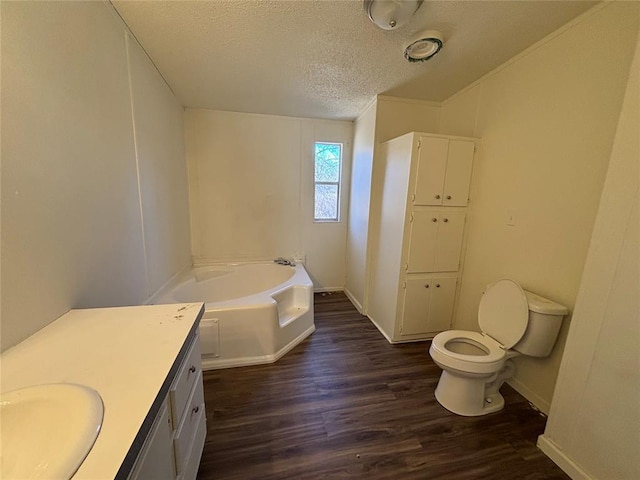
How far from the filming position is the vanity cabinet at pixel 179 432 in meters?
0.66

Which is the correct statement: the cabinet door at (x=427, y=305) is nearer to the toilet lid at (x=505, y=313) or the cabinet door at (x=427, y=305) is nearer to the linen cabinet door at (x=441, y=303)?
the linen cabinet door at (x=441, y=303)

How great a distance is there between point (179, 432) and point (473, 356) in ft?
5.29

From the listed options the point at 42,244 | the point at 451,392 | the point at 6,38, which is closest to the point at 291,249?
the point at 451,392

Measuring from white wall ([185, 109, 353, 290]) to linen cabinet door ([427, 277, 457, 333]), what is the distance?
1532 millimetres

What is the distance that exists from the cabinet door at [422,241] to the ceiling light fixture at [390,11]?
52.0 inches

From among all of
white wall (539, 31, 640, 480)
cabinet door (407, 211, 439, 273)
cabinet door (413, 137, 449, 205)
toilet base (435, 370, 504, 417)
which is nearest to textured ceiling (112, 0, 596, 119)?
cabinet door (413, 137, 449, 205)

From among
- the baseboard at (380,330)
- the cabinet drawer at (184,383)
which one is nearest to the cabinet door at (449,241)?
the baseboard at (380,330)

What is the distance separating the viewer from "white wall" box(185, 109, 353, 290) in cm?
293

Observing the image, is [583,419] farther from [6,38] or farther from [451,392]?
[6,38]

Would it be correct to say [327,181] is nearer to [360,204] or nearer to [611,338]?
[360,204]

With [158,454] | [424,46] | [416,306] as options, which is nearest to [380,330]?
[416,306]

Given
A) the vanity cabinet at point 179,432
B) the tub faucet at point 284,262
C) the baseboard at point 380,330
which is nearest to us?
the vanity cabinet at point 179,432

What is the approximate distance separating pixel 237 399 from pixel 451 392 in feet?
4.69

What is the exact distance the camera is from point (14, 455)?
582 millimetres
